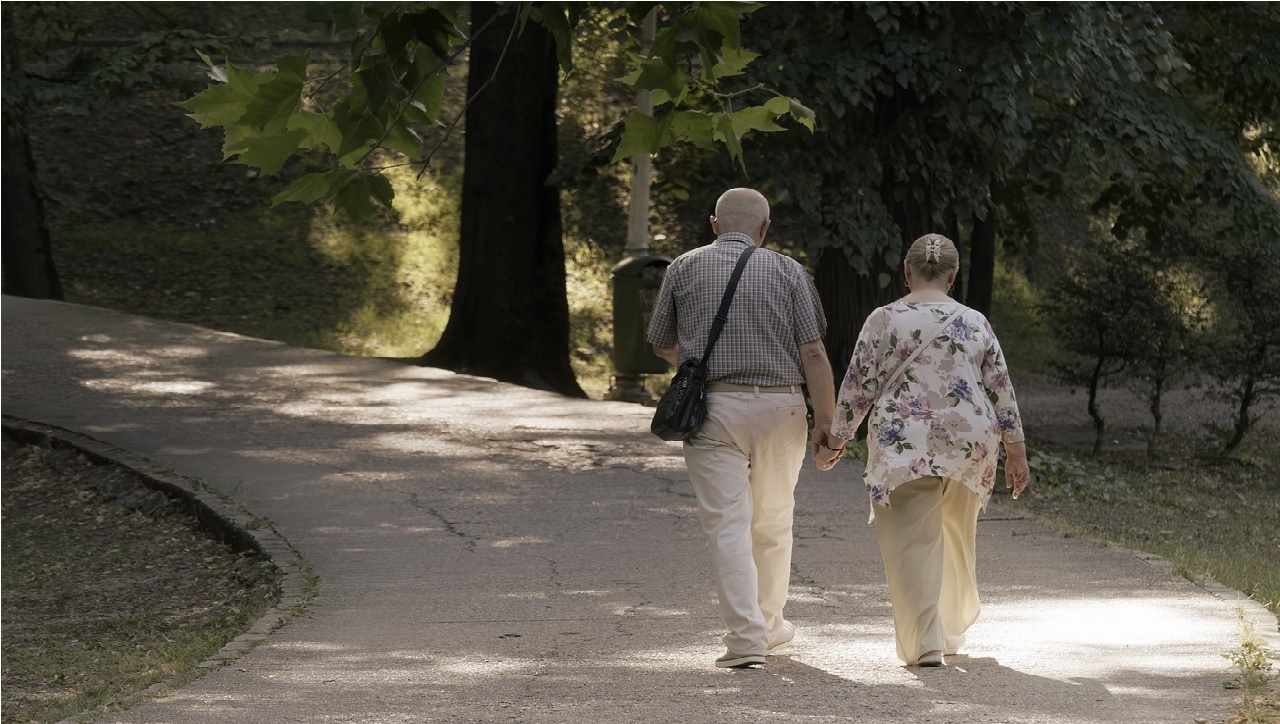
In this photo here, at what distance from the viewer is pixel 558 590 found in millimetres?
7582

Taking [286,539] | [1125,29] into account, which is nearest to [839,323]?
[1125,29]

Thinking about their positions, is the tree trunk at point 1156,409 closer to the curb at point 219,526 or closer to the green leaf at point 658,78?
the curb at point 219,526

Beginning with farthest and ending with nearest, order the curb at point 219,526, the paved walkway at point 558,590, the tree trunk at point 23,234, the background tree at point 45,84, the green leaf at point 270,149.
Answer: the tree trunk at point 23,234
the background tree at point 45,84
the curb at point 219,526
the paved walkway at point 558,590
the green leaf at point 270,149

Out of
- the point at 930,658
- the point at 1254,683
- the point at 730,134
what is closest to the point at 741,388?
the point at 930,658

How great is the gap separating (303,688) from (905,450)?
7.57ft

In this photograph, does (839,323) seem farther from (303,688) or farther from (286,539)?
(303,688)

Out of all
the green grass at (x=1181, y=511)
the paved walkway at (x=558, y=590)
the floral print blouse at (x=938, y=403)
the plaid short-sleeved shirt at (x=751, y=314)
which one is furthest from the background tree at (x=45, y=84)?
the floral print blouse at (x=938, y=403)

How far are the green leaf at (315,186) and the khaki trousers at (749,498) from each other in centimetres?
203

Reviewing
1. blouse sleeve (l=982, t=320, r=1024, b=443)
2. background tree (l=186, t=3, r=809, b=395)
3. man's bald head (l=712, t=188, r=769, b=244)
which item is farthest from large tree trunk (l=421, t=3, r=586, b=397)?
background tree (l=186, t=3, r=809, b=395)

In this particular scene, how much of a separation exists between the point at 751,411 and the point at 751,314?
1.18 ft

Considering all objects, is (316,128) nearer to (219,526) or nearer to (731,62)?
(731,62)

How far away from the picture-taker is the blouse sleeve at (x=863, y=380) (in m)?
5.99

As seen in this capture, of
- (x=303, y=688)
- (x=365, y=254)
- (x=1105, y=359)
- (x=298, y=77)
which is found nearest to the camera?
(x=298, y=77)

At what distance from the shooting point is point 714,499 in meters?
5.96
